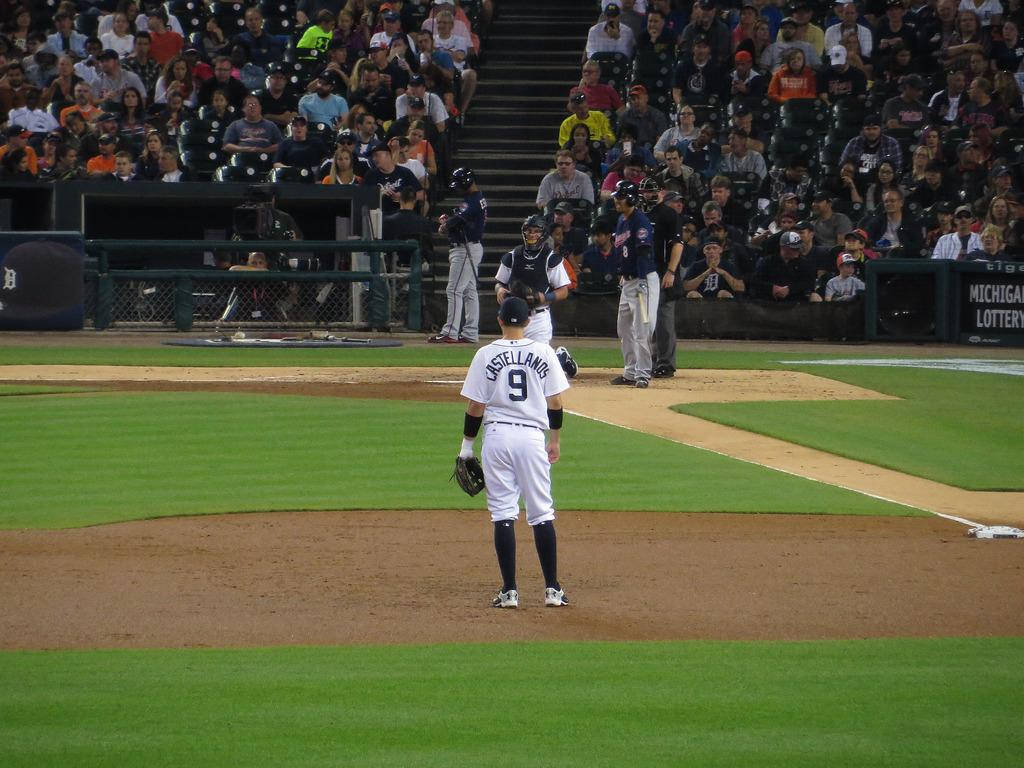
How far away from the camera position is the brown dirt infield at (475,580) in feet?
26.8

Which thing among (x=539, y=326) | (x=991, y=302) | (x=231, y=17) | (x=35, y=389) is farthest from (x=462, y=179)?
(x=231, y=17)

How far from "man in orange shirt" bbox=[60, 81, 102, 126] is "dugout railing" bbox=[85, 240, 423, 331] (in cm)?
312

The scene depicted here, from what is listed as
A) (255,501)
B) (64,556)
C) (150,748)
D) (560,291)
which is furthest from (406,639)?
(560,291)

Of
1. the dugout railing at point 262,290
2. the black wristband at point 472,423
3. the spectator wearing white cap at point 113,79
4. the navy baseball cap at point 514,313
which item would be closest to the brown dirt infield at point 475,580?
the black wristband at point 472,423

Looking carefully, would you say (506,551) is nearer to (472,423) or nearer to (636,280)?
(472,423)

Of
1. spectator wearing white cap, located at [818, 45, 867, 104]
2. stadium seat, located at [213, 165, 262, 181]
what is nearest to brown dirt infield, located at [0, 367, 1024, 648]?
stadium seat, located at [213, 165, 262, 181]

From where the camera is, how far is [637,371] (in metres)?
17.3

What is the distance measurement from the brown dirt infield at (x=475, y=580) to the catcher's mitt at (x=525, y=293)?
173cm

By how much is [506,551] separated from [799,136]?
17572 mm

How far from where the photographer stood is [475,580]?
9516mm

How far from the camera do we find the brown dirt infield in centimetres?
818

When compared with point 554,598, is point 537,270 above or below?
above

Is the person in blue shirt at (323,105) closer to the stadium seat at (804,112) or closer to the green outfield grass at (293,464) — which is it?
the stadium seat at (804,112)

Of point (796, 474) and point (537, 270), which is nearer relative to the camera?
point (796, 474)
